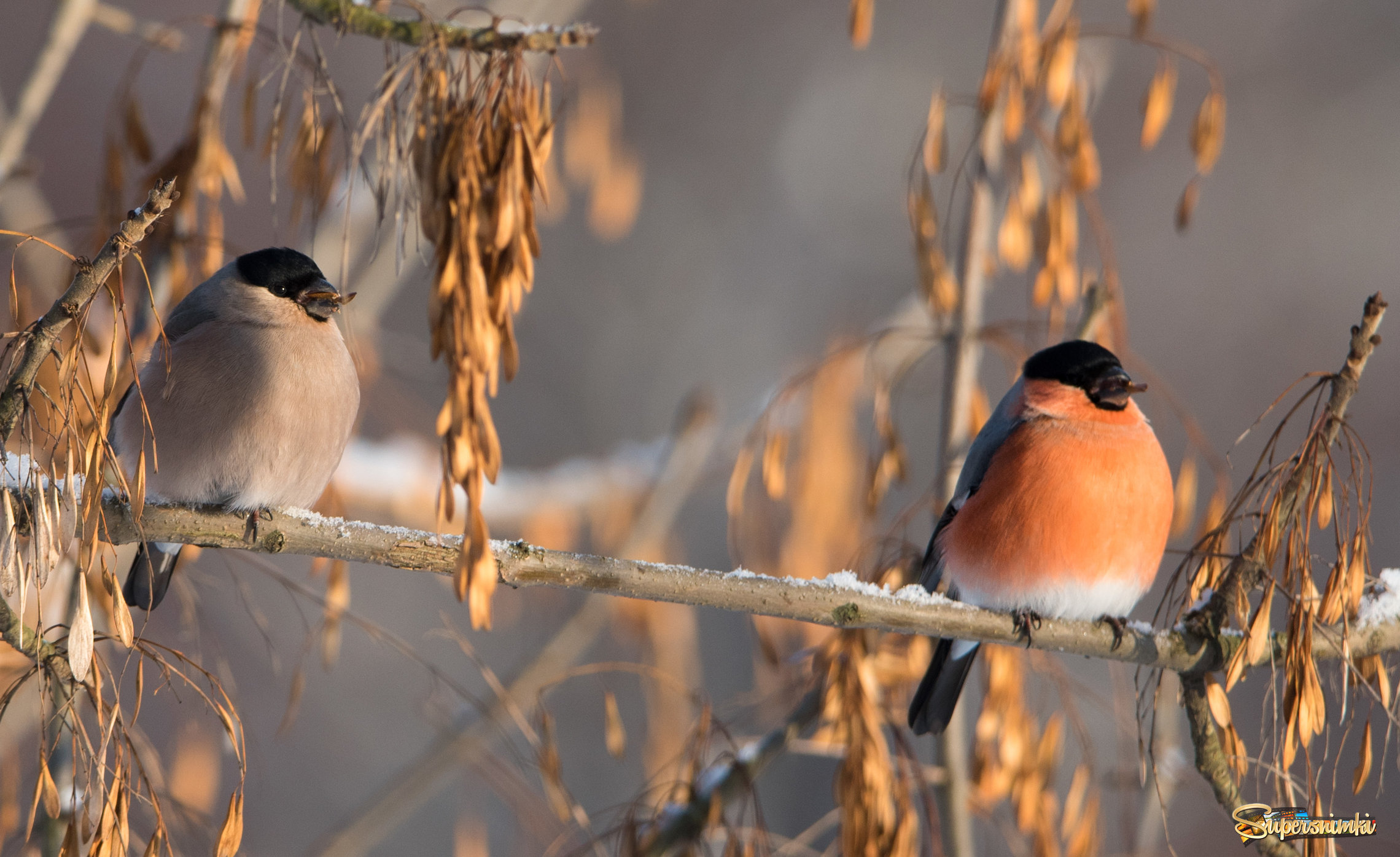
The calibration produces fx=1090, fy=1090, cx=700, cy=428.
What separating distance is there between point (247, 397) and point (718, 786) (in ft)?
4.43

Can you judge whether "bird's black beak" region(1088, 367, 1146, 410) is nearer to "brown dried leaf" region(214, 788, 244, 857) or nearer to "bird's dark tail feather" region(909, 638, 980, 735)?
"bird's dark tail feather" region(909, 638, 980, 735)

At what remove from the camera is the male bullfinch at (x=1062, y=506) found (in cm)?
262

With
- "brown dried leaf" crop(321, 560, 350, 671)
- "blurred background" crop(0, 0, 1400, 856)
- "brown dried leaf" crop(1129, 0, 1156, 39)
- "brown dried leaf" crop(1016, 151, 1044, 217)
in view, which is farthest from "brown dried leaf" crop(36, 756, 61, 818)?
"blurred background" crop(0, 0, 1400, 856)

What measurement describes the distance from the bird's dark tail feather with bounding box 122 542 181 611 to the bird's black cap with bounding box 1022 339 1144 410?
7.00ft

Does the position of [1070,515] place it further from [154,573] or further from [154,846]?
[154,573]

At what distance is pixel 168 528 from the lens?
1.82 metres

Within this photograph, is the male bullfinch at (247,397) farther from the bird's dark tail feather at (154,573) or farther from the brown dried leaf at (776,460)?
the brown dried leaf at (776,460)

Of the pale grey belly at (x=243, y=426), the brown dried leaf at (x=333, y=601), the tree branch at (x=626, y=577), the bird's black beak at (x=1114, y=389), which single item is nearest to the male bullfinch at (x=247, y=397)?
the pale grey belly at (x=243, y=426)

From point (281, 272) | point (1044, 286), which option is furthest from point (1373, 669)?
point (281, 272)

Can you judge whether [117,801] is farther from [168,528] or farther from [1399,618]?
[1399,618]

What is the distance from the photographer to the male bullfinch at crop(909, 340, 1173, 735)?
2615 mm

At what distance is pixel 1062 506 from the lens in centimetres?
268

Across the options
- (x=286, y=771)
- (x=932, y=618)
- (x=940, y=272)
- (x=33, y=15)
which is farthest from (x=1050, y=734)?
(x=33, y=15)

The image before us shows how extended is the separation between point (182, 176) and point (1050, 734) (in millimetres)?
2382
